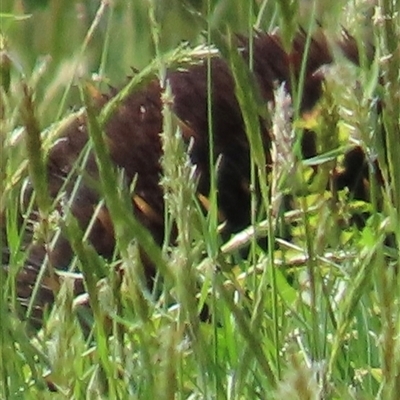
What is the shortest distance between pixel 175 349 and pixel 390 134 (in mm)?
212

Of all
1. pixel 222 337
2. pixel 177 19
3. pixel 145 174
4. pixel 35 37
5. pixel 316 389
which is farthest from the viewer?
pixel 35 37

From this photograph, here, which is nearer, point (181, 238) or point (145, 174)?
point (181, 238)

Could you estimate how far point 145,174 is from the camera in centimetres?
242

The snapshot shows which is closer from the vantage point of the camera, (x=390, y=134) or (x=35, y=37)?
(x=390, y=134)

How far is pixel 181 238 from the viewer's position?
2.43 feet

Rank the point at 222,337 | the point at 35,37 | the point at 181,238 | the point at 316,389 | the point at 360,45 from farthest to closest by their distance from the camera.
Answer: the point at 35,37 < the point at 222,337 < the point at 360,45 < the point at 181,238 < the point at 316,389

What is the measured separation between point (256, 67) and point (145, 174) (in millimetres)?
335

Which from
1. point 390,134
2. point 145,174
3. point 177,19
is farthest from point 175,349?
point 177,19

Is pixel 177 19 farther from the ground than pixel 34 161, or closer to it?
closer to it

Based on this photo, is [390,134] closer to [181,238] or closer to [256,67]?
[181,238]

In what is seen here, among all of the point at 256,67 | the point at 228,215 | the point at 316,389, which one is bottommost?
the point at 228,215

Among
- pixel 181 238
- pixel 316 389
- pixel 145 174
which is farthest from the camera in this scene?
pixel 145 174

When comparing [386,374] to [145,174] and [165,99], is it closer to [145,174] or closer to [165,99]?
[165,99]

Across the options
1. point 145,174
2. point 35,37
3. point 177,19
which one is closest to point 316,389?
point 145,174
